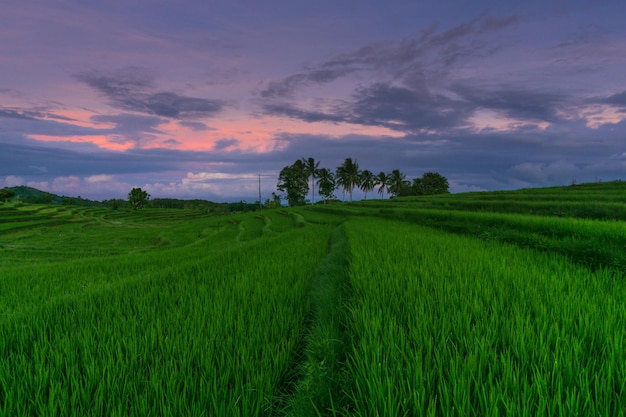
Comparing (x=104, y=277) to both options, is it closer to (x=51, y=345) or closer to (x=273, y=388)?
(x=51, y=345)

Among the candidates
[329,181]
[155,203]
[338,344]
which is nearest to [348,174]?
[329,181]

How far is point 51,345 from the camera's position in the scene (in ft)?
7.79

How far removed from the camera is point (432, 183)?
67.9 m

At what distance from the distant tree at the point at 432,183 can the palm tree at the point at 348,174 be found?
14.6 m

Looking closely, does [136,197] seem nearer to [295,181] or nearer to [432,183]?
[295,181]

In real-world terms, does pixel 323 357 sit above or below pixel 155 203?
below

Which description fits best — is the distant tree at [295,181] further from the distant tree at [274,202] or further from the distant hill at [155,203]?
the distant hill at [155,203]

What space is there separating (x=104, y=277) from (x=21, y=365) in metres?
6.15

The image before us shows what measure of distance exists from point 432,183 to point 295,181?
33147mm

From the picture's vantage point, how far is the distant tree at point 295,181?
6281 centimetres

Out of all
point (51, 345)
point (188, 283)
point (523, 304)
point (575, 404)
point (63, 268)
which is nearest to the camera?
point (575, 404)

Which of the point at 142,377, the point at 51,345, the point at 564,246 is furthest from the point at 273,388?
the point at 564,246

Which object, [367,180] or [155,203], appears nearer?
[367,180]

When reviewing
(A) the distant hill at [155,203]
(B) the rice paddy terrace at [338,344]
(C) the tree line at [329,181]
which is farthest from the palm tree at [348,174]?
(B) the rice paddy terrace at [338,344]
